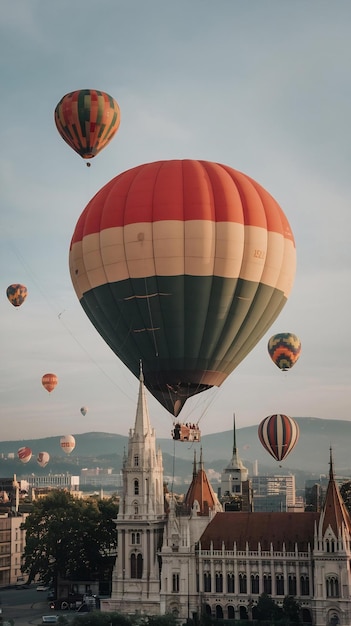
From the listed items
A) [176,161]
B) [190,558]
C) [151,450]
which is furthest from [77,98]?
[190,558]

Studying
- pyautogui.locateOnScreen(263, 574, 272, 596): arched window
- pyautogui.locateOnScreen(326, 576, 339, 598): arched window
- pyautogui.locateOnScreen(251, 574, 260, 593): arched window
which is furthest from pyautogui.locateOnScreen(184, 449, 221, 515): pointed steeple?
pyautogui.locateOnScreen(326, 576, 339, 598): arched window

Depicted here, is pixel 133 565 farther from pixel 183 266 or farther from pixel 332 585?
pixel 183 266

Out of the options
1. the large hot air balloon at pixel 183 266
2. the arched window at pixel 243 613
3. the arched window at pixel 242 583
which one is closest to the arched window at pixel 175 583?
the arched window at pixel 242 583

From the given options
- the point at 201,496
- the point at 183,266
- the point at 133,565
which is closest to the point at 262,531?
the point at 201,496

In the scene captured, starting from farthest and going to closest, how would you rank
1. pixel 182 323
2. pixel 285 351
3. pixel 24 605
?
pixel 285 351
pixel 24 605
pixel 182 323

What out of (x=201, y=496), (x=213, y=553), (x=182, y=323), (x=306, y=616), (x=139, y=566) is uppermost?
(x=182, y=323)

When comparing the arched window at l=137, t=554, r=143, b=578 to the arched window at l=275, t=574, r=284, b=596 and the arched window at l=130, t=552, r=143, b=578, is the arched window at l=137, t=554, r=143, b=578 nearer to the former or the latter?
the arched window at l=130, t=552, r=143, b=578

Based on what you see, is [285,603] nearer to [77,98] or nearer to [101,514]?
[101,514]
